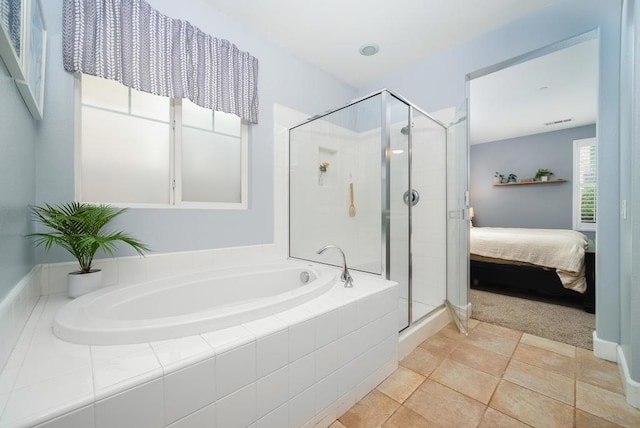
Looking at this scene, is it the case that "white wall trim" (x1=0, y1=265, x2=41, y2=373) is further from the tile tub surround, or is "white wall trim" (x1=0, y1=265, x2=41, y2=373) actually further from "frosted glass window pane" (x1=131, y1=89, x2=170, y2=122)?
"frosted glass window pane" (x1=131, y1=89, x2=170, y2=122)

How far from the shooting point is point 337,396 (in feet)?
3.99

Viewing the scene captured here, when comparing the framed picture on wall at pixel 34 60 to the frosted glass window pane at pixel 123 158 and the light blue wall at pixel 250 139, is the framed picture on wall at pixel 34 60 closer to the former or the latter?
the light blue wall at pixel 250 139

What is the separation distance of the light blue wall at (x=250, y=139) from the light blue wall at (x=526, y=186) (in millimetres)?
4621

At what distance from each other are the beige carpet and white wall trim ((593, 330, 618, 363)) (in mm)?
141

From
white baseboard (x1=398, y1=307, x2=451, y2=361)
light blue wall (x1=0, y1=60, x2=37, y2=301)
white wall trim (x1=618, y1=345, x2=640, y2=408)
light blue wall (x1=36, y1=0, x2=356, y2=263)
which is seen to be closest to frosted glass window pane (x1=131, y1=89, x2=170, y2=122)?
light blue wall (x1=36, y1=0, x2=356, y2=263)

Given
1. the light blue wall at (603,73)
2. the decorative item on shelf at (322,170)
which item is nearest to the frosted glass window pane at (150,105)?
the decorative item on shelf at (322,170)

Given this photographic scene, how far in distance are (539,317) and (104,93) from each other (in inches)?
157

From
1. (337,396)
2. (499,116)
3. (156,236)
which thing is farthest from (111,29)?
(499,116)

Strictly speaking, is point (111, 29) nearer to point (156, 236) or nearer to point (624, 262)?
point (156, 236)

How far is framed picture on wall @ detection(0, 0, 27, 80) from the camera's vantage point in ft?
2.48

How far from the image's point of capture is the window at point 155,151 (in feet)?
5.26

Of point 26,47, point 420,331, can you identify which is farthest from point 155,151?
point 420,331

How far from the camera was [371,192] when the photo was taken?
2115 mm

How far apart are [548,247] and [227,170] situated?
Answer: 11.5 ft
